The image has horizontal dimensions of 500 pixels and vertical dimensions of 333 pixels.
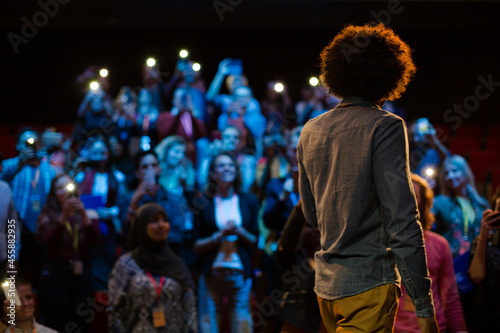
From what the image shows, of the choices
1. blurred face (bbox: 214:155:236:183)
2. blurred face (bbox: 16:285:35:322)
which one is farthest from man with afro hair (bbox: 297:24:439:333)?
blurred face (bbox: 214:155:236:183)

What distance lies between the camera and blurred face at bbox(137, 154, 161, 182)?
12.4 ft

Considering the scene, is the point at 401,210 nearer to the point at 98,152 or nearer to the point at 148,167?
the point at 148,167

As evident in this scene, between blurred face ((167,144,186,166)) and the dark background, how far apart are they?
243 centimetres

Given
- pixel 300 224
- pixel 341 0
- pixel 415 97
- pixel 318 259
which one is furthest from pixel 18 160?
pixel 415 97

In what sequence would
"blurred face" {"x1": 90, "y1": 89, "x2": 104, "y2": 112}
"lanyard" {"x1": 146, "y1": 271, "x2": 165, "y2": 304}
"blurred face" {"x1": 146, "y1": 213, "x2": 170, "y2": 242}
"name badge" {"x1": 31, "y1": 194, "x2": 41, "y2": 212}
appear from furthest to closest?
"blurred face" {"x1": 90, "y1": 89, "x2": 104, "y2": 112}
"name badge" {"x1": 31, "y1": 194, "x2": 41, "y2": 212}
"blurred face" {"x1": 146, "y1": 213, "x2": 170, "y2": 242}
"lanyard" {"x1": 146, "y1": 271, "x2": 165, "y2": 304}

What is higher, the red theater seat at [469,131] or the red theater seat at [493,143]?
A: the red theater seat at [469,131]

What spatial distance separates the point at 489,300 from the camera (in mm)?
2443

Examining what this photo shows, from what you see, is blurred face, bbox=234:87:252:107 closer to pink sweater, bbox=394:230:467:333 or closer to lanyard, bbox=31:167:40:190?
lanyard, bbox=31:167:40:190

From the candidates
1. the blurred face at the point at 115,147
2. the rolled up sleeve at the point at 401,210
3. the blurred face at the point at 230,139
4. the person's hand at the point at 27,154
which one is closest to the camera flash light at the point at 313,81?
the blurred face at the point at 230,139

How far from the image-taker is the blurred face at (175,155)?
4.01 metres

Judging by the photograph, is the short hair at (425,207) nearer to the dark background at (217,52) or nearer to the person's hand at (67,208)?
the person's hand at (67,208)

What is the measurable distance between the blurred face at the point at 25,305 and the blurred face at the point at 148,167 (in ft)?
4.13

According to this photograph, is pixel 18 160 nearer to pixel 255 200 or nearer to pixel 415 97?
pixel 255 200

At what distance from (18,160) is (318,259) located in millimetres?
3062
